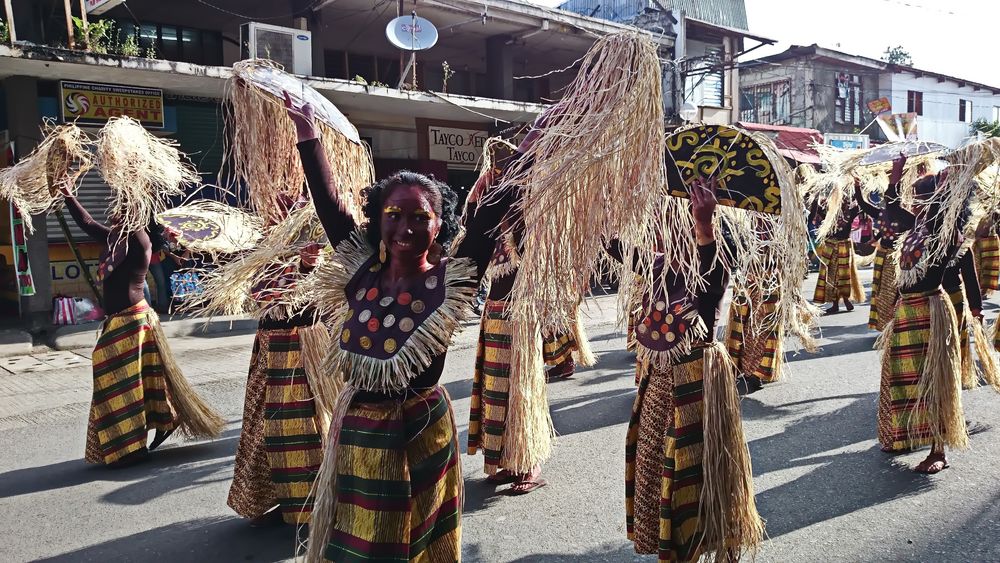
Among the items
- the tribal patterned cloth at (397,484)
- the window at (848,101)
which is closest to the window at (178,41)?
the tribal patterned cloth at (397,484)

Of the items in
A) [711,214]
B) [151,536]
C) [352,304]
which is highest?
[711,214]

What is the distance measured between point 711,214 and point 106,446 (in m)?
3.98

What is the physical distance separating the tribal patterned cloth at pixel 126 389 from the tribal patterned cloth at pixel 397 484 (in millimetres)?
2899

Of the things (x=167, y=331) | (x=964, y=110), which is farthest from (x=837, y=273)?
(x=964, y=110)

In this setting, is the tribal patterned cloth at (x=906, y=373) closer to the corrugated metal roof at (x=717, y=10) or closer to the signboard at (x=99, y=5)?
the signboard at (x=99, y=5)

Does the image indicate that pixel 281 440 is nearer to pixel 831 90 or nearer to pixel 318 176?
pixel 318 176

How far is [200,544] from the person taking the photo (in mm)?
3711

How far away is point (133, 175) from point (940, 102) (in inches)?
1332

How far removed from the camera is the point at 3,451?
5188 mm

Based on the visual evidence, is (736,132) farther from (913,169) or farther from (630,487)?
(913,169)

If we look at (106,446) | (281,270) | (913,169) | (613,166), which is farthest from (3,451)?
(913,169)

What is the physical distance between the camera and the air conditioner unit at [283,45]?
10961 millimetres

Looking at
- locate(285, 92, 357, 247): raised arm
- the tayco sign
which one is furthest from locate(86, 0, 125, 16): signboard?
locate(285, 92, 357, 247): raised arm

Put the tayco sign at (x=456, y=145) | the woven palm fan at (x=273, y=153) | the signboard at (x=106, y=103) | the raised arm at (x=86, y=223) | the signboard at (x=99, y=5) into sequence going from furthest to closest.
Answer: the tayco sign at (x=456, y=145)
the signboard at (x=106, y=103)
the signboard at (x=99, y=5)
the raised arm at (x=86, y=223)
the woven palm fan at (x=273, y=153)
